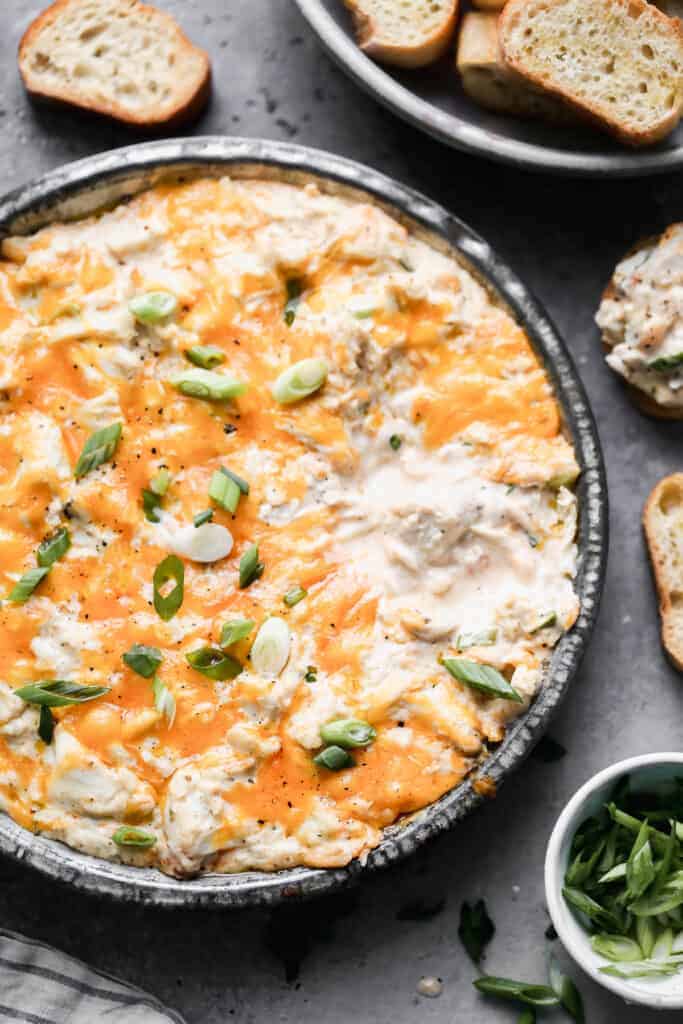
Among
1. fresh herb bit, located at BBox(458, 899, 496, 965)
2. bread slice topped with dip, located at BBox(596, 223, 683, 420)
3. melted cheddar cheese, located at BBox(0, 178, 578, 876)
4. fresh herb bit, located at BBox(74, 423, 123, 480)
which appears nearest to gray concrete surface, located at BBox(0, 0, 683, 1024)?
fresh herb bit, located at BBox(458, 899, 496, 965)

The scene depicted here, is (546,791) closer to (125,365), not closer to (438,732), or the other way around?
(438,732)

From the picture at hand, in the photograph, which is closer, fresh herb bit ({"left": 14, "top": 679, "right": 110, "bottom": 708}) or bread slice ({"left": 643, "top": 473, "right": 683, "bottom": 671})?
fresh herb bit ({"left": 14, "top": 679, "right": 110, "bottom": 708})

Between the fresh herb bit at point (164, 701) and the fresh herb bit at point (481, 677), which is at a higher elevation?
the fresh herb bit at point (481, 677)

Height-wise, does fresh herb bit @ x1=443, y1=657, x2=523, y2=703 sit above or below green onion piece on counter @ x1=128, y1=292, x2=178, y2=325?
below

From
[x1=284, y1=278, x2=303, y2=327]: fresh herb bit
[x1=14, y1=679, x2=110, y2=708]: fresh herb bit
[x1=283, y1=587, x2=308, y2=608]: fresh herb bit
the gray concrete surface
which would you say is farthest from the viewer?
the gray concrete surface

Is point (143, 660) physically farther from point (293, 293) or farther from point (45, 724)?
point (293, 293)

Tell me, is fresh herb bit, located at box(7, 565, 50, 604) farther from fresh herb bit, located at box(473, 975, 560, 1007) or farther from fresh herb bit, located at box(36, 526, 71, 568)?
fresh herb bit, located at box(473, 975, 560, 1007)

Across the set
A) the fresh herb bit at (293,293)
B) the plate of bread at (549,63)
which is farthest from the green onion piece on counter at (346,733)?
the plate of bread at (549,63)

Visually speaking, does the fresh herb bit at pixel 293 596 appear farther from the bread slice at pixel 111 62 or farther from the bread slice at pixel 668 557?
the bread slice at pixel 111 62
